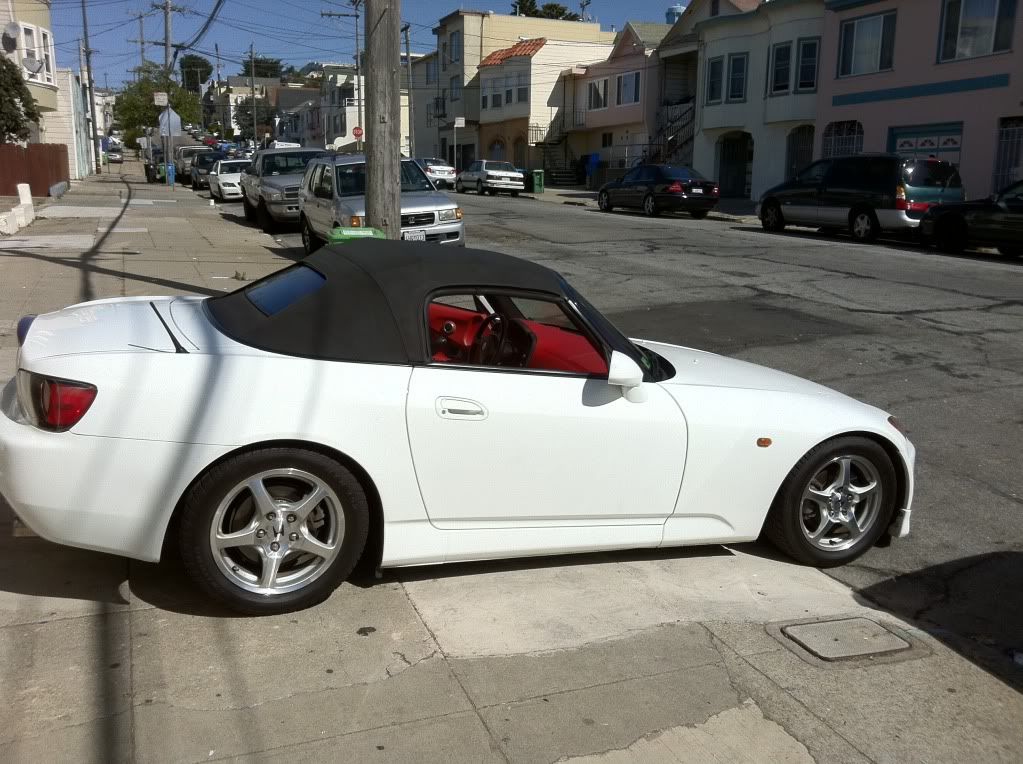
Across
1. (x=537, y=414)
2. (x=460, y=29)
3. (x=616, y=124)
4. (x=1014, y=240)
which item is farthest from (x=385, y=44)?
(x=460, y=29)

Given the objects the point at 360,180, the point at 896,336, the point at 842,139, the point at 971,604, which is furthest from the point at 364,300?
the point at 842,139

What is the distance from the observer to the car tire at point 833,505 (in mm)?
4582

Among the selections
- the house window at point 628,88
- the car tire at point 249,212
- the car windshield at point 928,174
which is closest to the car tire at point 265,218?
the car tire at point 249,212

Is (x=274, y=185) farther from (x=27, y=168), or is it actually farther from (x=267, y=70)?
(x=267, y=70)

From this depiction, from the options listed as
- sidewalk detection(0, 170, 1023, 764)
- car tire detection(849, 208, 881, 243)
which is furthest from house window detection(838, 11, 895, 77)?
sidewalk detection(0, 170, 1023, 764)

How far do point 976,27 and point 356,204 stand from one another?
19.0 metres

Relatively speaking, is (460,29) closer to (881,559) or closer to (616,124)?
(616,124)

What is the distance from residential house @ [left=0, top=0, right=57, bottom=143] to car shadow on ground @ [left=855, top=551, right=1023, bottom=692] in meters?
39.4

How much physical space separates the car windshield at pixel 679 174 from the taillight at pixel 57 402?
24.9 meters

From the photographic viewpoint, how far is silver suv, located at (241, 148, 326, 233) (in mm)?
20234

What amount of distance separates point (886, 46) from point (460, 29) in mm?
40299

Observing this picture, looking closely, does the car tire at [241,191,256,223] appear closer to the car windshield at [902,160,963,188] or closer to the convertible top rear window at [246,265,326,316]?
the car windshield at [902,160,963,188]

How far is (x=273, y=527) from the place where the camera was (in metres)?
3.80

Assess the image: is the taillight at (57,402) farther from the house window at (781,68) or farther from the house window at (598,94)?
the house window at (598,94)
